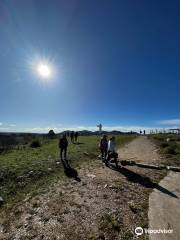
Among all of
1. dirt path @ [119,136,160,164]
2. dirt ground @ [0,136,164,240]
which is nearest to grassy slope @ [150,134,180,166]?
dirt path @ [119,136,160,164]

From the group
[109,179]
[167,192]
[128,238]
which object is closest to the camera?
[128,238]

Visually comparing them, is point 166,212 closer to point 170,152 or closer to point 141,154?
point 141,154

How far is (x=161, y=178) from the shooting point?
11305 mm

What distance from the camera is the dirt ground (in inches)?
222

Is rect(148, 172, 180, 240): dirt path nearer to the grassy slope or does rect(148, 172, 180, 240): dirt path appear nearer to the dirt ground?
the dirt ground

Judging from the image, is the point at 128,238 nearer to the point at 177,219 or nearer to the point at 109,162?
the point at 177,219

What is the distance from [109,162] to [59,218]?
9.33 metres

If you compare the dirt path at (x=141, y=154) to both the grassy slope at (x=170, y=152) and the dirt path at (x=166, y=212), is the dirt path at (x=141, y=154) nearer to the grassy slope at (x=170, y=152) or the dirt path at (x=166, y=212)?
the grassy slope at (x=170, y=152)

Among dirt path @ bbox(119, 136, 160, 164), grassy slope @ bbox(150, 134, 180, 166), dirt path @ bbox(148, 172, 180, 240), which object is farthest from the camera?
dirt path @ bbox(119, 136, 160, 164)

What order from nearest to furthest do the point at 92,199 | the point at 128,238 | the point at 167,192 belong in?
1. the point at 128,238
2. the point at 92,199
3. the point at 167,192

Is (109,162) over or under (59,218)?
over

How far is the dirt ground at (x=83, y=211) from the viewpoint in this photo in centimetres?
564

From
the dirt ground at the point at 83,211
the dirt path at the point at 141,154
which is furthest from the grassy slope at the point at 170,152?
the dirt ground at the point at 83,211

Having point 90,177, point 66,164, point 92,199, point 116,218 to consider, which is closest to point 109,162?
point 66,164
